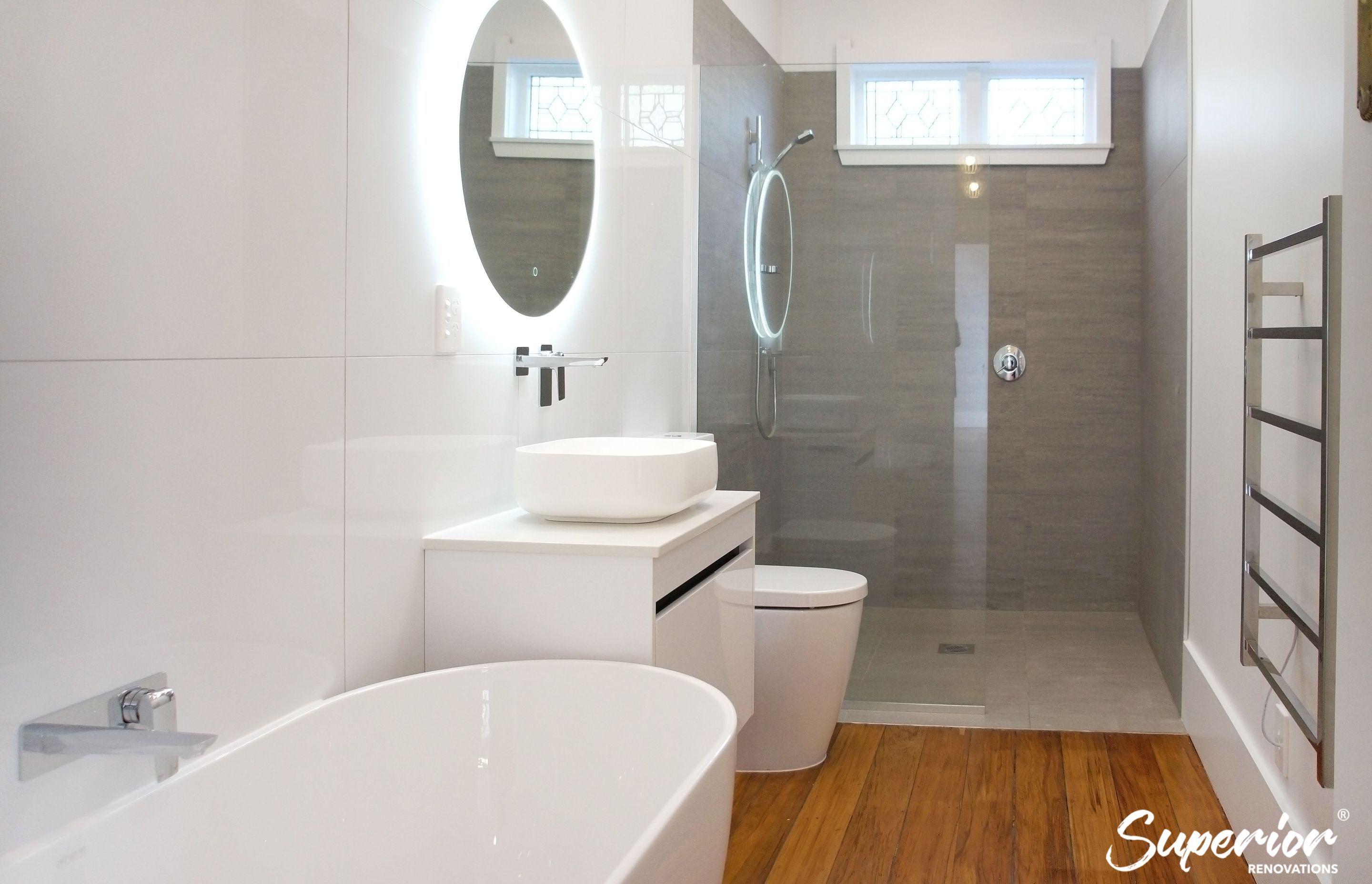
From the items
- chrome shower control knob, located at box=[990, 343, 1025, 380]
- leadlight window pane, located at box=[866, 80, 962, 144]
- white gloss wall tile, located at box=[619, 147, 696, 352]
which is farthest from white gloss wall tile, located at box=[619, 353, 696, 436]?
chrome shower control knob, located at box=[990, 343, 1025, 380]

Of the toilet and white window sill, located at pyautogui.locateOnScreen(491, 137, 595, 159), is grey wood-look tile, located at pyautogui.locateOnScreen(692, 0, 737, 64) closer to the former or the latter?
white window sill, located at pyautogui.locateOnScreen(491, 137, 595, 159)

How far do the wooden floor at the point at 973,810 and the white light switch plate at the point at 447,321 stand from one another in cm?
124

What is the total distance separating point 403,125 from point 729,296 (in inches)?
69.6

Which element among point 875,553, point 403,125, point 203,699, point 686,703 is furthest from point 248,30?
point 875,553

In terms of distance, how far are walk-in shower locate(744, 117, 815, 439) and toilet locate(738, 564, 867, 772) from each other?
2.39 ft

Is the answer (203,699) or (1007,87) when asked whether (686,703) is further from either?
(1007,87)

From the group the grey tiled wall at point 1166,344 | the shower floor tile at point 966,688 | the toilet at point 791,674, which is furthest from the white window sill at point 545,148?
the grey tiled wall at point 1166,344

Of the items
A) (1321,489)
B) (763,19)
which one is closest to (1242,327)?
(1321,489)

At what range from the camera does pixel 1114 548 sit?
4.65m

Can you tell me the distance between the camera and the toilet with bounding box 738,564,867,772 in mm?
2910

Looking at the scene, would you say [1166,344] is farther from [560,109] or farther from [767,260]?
[560,109]

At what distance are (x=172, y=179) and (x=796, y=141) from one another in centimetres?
248

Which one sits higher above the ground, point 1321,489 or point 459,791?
point 1321,489

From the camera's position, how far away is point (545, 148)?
2.48 meters
